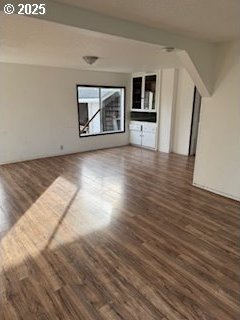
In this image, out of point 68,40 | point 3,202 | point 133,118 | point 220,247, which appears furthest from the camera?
point 133,118

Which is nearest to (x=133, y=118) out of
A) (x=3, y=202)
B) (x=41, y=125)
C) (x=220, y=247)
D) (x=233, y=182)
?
(x=41, y=125)

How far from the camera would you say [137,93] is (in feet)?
22.4

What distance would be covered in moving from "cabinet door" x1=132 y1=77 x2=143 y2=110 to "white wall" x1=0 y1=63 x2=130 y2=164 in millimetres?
906

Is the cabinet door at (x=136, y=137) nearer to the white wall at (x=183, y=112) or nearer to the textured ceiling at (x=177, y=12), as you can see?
the white wall at (x=183, y=112)

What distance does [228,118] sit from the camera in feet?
11.0

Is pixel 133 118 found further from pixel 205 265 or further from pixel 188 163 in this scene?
pixel 205 265

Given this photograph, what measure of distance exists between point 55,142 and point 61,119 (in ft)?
1.97

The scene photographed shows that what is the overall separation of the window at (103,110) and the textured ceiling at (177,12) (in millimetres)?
4370

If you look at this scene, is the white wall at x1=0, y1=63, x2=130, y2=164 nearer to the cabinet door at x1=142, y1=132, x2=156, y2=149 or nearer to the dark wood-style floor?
the dark wood-style floor

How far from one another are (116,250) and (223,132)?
234cm

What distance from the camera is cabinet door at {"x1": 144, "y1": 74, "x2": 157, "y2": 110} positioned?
20.8ft

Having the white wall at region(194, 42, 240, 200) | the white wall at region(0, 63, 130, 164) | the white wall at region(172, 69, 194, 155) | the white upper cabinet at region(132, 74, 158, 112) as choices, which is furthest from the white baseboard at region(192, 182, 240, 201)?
the white wall at region(0, 63, 130, 164)

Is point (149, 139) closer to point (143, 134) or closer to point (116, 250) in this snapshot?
point (143, 134)

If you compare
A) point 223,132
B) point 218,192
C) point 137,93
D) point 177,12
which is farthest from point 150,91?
point 177,12
